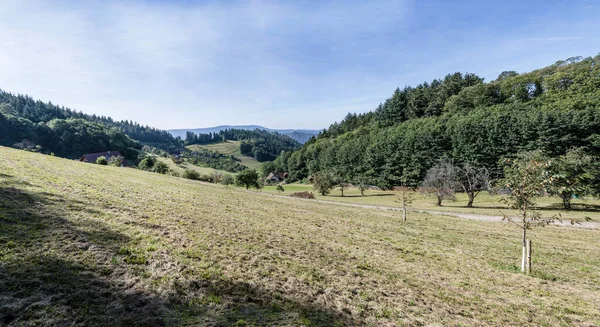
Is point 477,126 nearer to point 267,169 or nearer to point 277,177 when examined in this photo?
point 277,177

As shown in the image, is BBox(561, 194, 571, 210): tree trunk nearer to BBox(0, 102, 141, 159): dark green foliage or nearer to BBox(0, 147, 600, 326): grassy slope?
BBox(0, 147, 600, 326): grassy slope

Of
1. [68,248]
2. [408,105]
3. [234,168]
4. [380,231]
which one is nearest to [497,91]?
[408,105]

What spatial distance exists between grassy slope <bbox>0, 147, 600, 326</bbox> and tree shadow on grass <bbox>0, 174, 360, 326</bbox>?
0.03 m

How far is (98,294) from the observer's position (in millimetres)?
5340

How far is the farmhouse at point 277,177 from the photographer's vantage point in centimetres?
14988

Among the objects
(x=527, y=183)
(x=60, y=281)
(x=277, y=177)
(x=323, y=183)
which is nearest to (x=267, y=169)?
(x=277, y=177)

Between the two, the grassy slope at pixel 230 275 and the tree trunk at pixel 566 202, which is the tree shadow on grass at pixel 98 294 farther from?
the tree trunk at pixel 566 202

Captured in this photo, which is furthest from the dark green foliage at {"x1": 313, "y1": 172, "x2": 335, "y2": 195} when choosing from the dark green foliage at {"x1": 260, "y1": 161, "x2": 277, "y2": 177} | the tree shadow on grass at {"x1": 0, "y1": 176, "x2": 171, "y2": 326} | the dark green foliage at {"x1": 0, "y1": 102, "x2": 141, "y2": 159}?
the dark green foliage at {"x1": 0, "y1": 102, "x2": 141, "y2": 159}

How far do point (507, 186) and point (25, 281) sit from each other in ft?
55.6

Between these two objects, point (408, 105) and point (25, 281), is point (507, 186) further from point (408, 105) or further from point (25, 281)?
point (408, 105)

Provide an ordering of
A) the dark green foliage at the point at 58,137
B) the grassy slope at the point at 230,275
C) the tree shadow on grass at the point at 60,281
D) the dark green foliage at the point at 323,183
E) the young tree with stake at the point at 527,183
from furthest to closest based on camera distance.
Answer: the dark green foliage at the point at 58,137
the dark green foliage at the point at 323,183
the young tree with stake at the point at 527,183
the grassy slope at the point at 230,275
the tree shadow on grass at the point at 60,281

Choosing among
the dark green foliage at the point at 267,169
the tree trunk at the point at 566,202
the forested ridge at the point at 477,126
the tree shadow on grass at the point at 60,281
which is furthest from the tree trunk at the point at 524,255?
the dark green foliage at the point at 267,169

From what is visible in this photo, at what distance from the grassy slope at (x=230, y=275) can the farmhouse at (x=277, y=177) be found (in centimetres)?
13567

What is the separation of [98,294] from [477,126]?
93.4 metres
